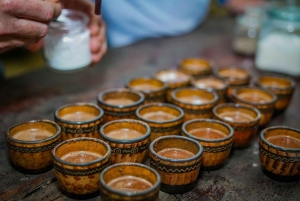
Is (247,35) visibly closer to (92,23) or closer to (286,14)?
(286,14)

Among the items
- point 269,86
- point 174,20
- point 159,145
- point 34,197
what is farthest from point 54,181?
point 174,20

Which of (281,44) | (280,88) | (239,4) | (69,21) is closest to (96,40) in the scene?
(69,21)

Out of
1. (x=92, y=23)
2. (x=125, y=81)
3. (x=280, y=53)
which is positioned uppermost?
(x=92, y=23)

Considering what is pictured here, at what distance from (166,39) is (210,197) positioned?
1.39 meters

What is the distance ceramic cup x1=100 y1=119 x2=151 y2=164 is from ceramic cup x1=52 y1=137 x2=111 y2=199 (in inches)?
1.3

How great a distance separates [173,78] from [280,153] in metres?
0.68

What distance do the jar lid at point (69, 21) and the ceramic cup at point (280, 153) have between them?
0.72m

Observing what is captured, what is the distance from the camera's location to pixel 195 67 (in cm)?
181

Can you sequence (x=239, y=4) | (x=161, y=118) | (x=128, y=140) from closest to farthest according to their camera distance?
(x=128, y=140) < (x=161, y=118) < (x=239, y=4)

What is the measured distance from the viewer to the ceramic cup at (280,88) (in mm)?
1483

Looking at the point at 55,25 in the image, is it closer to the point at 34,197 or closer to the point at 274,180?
the point at 34,197

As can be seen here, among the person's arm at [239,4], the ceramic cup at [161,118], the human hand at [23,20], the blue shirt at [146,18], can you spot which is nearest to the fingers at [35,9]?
the human hand at [23,20]

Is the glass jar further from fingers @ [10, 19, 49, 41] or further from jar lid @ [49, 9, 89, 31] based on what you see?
fingers @ [10, 19, 49, 41]

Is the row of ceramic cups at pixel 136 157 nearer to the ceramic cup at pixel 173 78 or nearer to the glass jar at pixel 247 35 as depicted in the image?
the ceramic cup at pixel 173 78
